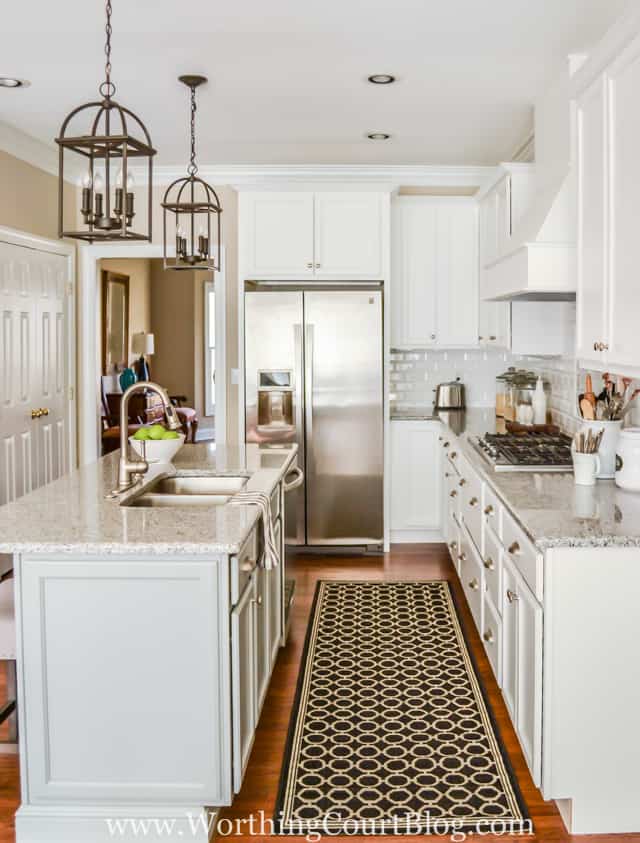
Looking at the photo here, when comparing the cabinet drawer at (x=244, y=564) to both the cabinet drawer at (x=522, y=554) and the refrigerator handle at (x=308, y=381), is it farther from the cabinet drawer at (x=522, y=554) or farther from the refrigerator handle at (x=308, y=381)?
the refrigerator handle at (x=308, y=381)

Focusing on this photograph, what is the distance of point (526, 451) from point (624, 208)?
1356 millimetres

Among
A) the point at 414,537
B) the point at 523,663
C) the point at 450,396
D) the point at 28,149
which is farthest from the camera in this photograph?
the point at 450,396

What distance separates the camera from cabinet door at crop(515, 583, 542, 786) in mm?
2396

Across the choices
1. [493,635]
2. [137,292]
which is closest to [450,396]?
[493,635]

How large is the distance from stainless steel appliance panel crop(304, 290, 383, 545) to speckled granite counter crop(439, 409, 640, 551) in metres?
1.90

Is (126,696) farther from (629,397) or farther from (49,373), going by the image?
(49,373)

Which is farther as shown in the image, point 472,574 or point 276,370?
point 276,370

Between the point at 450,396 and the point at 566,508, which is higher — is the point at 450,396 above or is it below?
above

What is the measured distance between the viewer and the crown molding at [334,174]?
575 centimetres

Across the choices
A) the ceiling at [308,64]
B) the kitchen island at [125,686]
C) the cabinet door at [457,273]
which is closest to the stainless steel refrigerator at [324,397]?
the cabinet door at [457,273]

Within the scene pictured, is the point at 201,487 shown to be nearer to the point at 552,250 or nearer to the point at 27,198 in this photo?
the point at 552,250

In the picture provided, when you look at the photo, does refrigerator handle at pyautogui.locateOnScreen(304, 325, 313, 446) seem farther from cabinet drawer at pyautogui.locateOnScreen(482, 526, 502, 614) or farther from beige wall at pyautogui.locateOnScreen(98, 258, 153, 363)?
beige wall at pyautogui.locateOnScreen(98, 258, 153, 363)

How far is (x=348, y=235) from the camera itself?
5594 millimetres

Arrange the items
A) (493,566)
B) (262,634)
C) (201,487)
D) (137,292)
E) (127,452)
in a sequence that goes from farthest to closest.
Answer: (137,292) → (201,487) → (493,566) → (127,452) → (262,634)
